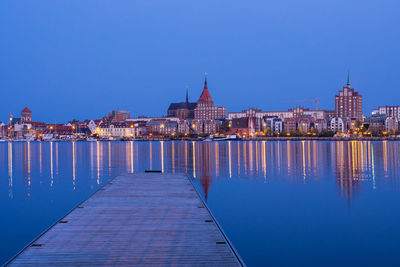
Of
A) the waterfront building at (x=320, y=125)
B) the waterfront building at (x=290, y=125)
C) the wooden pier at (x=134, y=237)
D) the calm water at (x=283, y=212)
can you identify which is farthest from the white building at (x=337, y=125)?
the wooden pier at (x=134, y=237)

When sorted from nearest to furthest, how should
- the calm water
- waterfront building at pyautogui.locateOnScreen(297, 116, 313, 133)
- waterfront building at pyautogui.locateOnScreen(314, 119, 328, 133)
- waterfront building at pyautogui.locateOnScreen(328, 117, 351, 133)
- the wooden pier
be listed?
1. the wooden pier
2. the calm water
3. waterfront building at pyautogui.locateOnScreen(297, 116, 313, 133)
4. waterfront building at pyautogui.locateOnScreen(314, 119, 328, 133)
5. waterfront building at pyautogui.locateOnScreen(328, 117, 351, 133)

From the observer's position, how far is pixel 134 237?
9125 millimetres

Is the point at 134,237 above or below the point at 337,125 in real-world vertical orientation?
below

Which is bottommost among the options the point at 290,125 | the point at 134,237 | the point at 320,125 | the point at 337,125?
the point at 134,237

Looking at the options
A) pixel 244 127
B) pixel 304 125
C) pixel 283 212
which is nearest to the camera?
pixel 283 212

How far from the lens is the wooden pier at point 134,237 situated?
7.58m

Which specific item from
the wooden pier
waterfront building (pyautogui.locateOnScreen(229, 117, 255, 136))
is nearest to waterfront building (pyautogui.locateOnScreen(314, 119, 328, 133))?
waterfront building (pyautogui.locateOnScreen(229, 117, 255, 136))

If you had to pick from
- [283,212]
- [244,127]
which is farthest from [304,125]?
[283,212]

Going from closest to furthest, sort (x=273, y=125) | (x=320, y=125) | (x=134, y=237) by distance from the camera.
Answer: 1. (x=134, y=237)
2. (x=320, y=125)
3. (x=273, y=125)

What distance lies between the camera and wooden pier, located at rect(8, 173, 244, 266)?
758 cm

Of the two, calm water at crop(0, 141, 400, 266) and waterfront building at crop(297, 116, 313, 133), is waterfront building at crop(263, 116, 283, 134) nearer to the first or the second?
waterfront building at crop(297, 116, 313, 133)

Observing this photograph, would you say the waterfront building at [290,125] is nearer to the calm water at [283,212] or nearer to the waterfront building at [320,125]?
the waterfront building at [320,125]

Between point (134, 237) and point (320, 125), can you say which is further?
point (320, 125)

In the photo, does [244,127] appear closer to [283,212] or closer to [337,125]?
[337,125]
